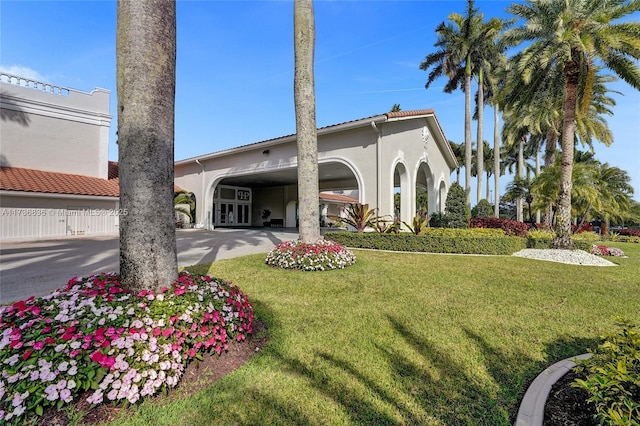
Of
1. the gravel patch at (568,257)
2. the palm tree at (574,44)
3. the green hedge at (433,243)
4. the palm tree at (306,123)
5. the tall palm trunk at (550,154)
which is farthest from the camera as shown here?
the tall palm trunk at (550,154)

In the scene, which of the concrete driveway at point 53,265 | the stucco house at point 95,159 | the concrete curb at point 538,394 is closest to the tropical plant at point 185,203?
the stucco house at point 95,159

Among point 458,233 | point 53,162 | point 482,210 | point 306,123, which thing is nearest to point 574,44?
point 458,233

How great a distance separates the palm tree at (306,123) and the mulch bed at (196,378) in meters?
4.53

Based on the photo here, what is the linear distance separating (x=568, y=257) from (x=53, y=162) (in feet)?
82.3

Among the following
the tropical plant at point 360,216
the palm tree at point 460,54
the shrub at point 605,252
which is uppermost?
the palm tree at point 460,54

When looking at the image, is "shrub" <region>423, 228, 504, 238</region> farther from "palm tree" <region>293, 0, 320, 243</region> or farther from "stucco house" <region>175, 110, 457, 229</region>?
"palm tree" <region>293, 0, 320, 243</region>

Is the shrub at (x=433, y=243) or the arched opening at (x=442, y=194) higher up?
the arched opening at (x=442, y=194)

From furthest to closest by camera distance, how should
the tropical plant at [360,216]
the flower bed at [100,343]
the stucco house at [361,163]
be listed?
the stucco house at [361,163], the tropical plant at [360,216], the flower bed at [100,343]

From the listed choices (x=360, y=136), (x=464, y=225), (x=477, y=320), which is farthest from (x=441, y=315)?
(x=464, y=225)

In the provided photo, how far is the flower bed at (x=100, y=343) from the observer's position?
2236mm

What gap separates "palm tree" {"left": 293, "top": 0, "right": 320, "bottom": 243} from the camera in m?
8.30

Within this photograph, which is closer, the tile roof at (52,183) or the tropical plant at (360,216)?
the tropical plant at (360,216)

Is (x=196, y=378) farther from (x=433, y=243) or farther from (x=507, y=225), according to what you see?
(x=507, y=225)

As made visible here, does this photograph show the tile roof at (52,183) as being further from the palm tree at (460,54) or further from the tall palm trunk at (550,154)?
the tall palm trunk at (550,154)
